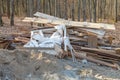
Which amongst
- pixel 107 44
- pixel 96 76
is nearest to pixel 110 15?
pixel 107 44

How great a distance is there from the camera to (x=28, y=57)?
29.8 ft

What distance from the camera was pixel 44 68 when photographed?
8430mm

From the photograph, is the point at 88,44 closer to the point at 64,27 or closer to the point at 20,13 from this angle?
the point at 64,27

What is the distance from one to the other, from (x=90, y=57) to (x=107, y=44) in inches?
54.7

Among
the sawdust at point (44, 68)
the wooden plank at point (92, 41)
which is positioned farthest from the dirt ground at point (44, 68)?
the wooden plank at point (92, 41)

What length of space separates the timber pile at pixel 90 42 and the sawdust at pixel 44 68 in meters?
0.40

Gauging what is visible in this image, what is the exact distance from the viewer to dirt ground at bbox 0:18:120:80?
8.06 metres

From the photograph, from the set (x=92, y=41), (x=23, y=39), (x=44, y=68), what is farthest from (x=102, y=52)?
(x=23, y=39)

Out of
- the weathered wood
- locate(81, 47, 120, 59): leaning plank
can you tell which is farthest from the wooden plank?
the weathered wood

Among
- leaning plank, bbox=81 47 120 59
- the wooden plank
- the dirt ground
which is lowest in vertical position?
the dirt ground

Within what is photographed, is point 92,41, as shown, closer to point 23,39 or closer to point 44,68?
point 44,68

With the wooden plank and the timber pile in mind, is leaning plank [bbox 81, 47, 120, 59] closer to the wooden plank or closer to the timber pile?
the timber pile

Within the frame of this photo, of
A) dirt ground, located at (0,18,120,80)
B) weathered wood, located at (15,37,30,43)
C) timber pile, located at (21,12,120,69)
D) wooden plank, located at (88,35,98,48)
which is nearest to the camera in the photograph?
dirt ground, located at (0,18,120,80)

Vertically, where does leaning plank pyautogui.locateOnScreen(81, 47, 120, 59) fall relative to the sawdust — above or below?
above
